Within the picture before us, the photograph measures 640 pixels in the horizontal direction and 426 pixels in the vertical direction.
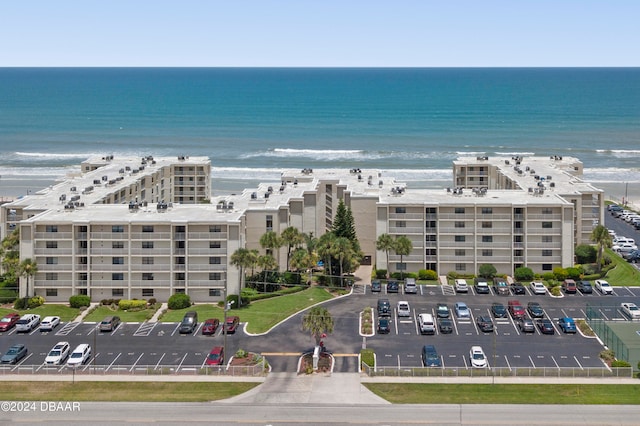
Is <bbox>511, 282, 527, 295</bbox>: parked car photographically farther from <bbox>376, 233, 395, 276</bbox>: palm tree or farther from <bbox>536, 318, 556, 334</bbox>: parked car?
<bbox>376, 233, 395, 276</bbox>: palm tree

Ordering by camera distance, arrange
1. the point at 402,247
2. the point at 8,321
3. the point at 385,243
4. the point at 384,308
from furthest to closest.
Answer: the point at 385,243 → the point at 402,247 → the point at 384,308 → the point at 8,321

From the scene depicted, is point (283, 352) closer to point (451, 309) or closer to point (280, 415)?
point (280, 415)

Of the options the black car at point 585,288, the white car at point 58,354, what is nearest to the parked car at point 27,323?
the white car at point 58,354

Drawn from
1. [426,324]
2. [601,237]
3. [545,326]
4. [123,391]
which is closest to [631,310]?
[545,326]

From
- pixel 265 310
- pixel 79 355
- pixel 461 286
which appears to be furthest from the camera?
pixel 461 286

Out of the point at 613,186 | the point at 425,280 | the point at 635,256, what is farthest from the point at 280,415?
the point at 613,186

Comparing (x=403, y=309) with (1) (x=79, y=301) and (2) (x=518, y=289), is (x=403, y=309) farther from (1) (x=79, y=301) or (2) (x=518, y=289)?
(1) (x=79, y=301)

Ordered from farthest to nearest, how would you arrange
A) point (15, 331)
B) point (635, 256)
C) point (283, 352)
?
1. point (635, 256)
2. point (15, 331)
3. point (283, 352)

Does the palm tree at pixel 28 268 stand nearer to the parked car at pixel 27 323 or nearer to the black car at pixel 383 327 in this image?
the parked car at pixel 27 323
